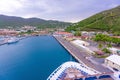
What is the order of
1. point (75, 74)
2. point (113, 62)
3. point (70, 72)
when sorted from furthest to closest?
point (113, 62)
point (70, 72)
point (75, 74)

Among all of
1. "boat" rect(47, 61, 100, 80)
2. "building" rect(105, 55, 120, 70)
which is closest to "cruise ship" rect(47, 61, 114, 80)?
"boat" rect(47, 61, 100, 80)

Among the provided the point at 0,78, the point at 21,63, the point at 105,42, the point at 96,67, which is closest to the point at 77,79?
the point at 96,67

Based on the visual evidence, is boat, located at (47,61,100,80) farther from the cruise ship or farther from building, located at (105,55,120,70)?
building, located at (105,55,120,70)

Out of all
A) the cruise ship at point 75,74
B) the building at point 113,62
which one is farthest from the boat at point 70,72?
the building at point 113,62

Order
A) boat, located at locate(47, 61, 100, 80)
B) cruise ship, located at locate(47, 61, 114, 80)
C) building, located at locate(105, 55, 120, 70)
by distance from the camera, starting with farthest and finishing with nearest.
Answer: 1. building, located at locate(105, 55, 120, 70)
2. boat, located at locate(47, 61, 100, 80)
3. cruise ship, located at locate(47, 61, 114, 80)

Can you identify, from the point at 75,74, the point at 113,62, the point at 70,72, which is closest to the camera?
the point at 75,74

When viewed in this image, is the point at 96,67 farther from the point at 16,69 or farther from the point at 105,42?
the point at 105,42

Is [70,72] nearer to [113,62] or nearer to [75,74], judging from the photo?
[75,74]

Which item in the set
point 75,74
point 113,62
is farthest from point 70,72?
point 113,62

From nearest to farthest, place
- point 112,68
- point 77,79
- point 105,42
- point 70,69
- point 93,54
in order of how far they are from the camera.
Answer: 1. point 77,79
2. point 70,69
3. point 112,68
4. point 93,54
5. point 105,42
